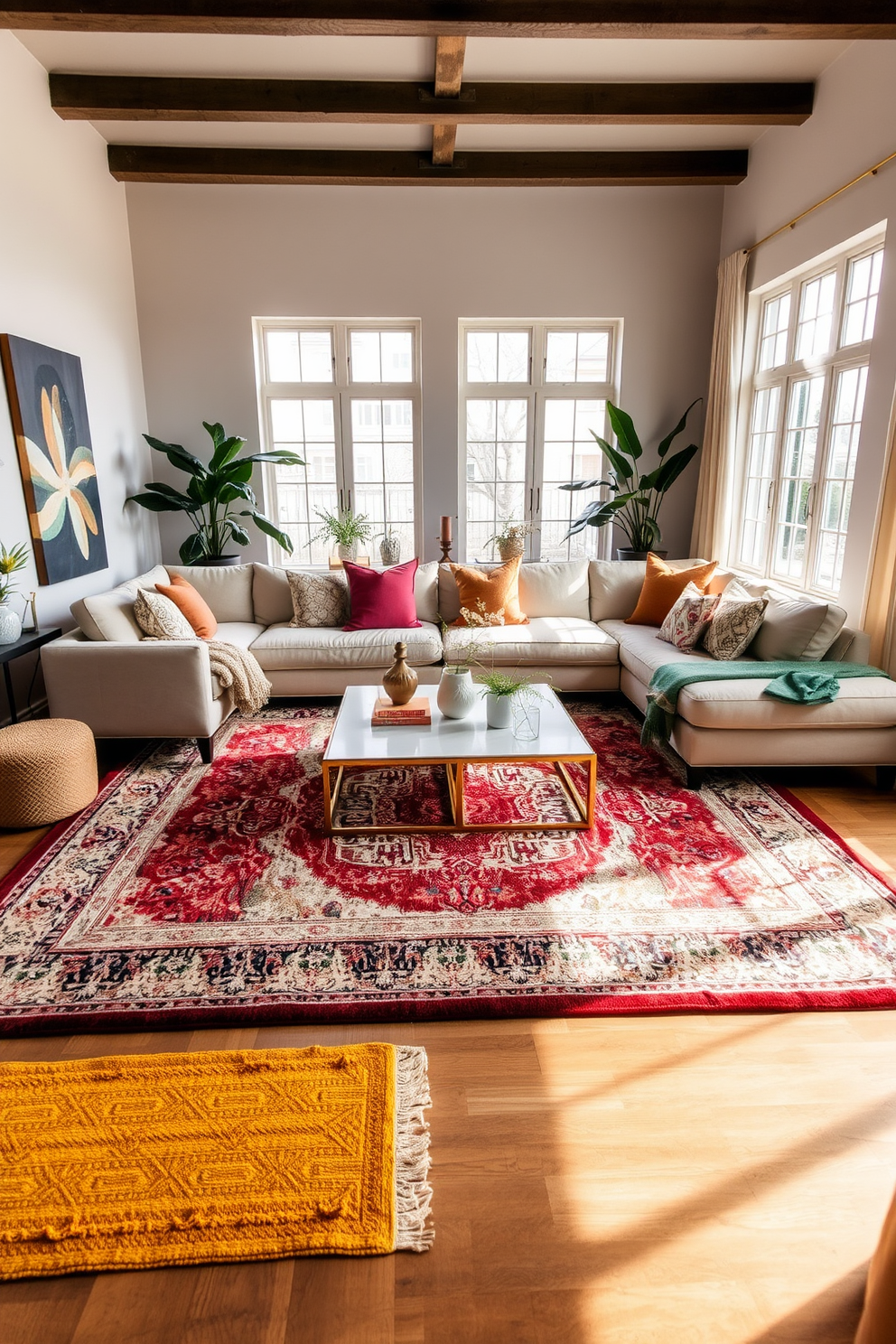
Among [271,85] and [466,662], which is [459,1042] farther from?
[271,85]

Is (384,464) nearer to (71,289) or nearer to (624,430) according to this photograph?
(624,430)

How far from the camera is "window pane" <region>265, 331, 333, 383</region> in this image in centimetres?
580

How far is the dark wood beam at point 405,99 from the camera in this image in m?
4.23

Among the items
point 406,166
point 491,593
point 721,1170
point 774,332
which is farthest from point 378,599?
point 721,1170

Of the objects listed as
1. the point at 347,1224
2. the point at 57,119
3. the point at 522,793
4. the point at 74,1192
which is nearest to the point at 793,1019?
the point at 347,1224

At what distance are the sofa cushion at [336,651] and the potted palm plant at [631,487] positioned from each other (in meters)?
1.70

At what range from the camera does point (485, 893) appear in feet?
8.45

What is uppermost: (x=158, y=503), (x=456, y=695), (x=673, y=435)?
(x=673, y=435)

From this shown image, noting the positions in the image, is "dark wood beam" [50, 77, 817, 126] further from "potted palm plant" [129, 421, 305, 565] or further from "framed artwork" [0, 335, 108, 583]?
"potted palm plant" [129, 421, 305, 565]

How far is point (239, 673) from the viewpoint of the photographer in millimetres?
3916

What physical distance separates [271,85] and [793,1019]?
503 centimetres

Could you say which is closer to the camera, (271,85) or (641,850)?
(641,850)

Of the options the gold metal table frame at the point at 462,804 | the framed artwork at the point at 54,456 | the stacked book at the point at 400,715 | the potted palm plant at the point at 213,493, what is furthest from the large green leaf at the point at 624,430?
the framed artwork at the point at 54,456

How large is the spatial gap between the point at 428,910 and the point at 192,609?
8.38 ft
